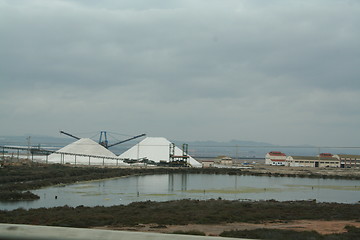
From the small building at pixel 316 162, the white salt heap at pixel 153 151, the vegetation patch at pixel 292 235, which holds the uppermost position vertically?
the white salt heap at pixel 153 151

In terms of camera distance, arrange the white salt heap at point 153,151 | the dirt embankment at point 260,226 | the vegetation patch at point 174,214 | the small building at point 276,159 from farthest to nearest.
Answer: the small building at point 276,159
the white salt heap at point 153,151
the vegetation patch at point 174,214
the dirt embankment at point 260,226

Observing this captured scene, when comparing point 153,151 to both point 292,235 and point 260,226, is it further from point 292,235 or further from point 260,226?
point 292,235

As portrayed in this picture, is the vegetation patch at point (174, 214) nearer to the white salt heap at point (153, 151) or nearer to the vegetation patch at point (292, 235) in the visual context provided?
the vegetation patch at point (292, 235)

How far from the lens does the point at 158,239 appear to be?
154cm

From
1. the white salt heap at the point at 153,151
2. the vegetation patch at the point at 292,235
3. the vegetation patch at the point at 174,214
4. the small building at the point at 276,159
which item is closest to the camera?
the vegetation patch at the point at 292,235

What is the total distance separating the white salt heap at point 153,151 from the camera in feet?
187

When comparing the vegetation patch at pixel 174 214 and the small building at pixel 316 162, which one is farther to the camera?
the small building at pixel 316 162

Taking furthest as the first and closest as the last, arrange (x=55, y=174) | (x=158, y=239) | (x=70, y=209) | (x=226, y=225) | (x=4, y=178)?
1. (x=55, y=174)
2. (x=4, y=178)
3. (x=70, y=209)
4. (x=226, y=225)
5. (x=158, y=239)

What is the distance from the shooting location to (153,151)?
59.0 meters

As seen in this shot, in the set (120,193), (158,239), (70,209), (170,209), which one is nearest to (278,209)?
(170,209)

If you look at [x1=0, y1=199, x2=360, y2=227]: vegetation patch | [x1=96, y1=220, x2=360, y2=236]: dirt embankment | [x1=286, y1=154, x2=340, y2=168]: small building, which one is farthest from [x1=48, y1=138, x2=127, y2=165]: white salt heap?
[x1=96, y1=220, x2=360, y2=236]: dirt embankment

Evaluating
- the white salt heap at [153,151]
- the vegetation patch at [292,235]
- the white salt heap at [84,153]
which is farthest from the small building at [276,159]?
the vegetation patch at [292,235]

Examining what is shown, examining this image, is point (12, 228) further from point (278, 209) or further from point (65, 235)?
point (278, 209)

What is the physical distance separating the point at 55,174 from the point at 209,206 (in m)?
19.3
